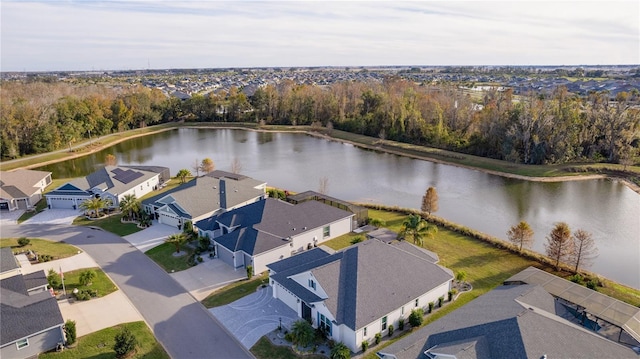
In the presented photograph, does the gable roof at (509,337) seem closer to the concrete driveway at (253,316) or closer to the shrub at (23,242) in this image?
the concrete driveway at (253,316)

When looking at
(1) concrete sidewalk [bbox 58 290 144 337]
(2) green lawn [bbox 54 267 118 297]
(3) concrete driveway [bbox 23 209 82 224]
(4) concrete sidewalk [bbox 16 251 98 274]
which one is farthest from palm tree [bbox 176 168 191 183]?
(1) concrete sidewalk [bbox 58 290 144 337]

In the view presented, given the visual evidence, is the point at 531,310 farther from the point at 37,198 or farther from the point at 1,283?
the point at 37,198

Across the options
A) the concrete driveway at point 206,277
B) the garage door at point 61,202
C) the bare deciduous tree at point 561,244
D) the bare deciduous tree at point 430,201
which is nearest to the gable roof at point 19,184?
the garage door at point 61,202

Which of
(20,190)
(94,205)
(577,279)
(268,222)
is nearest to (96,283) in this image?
(268,222)

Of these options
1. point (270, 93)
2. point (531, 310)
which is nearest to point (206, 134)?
point (270, 93)

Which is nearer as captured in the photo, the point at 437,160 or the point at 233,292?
the point at 233,292

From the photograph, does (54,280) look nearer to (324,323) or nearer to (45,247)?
(45,247)

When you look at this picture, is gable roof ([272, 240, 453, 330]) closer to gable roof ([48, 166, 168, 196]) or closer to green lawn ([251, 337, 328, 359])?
green lawn ([251, 337, 328, 359])

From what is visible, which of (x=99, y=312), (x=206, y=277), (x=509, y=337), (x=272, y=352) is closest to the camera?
(x=509, y=337)
